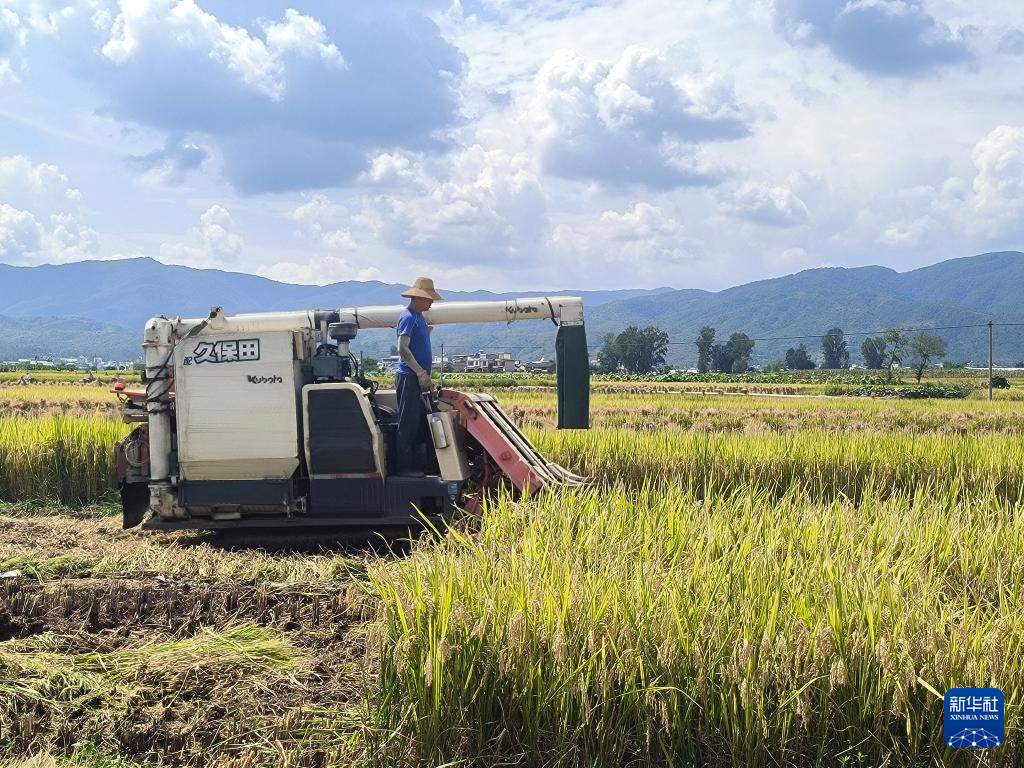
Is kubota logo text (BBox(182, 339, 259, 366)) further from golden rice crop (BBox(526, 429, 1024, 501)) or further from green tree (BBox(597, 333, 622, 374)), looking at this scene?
green tree (BBox(597, 333, 622, 374))

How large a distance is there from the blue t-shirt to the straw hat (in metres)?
0.16

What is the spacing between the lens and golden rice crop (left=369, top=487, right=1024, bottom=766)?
10.5 ft

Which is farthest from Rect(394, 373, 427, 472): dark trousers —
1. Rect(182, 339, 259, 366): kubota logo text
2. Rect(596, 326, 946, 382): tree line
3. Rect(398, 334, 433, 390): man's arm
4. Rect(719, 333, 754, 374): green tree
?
Rect(719, 333, 754, 374): green tree

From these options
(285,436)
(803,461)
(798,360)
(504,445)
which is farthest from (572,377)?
(798,360)

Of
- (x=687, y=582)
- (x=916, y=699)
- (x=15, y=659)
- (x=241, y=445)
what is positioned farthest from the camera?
(x=241, y=445)

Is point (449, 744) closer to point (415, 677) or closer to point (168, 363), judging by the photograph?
point (415, 677)

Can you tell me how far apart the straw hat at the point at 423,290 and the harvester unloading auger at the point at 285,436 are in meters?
0.76

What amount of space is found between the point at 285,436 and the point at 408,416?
1.04 meters

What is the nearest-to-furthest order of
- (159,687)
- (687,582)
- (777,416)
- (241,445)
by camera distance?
1. (687,582)
2. (159,687)
3. (241,445)
4. (777,416)

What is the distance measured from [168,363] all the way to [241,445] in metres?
1.07

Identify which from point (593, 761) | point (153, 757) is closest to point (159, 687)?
point (153, 757)

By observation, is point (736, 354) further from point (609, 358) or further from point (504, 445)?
point (504, 445)

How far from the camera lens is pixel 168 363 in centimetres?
792

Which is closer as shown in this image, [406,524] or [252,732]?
[252,732]
